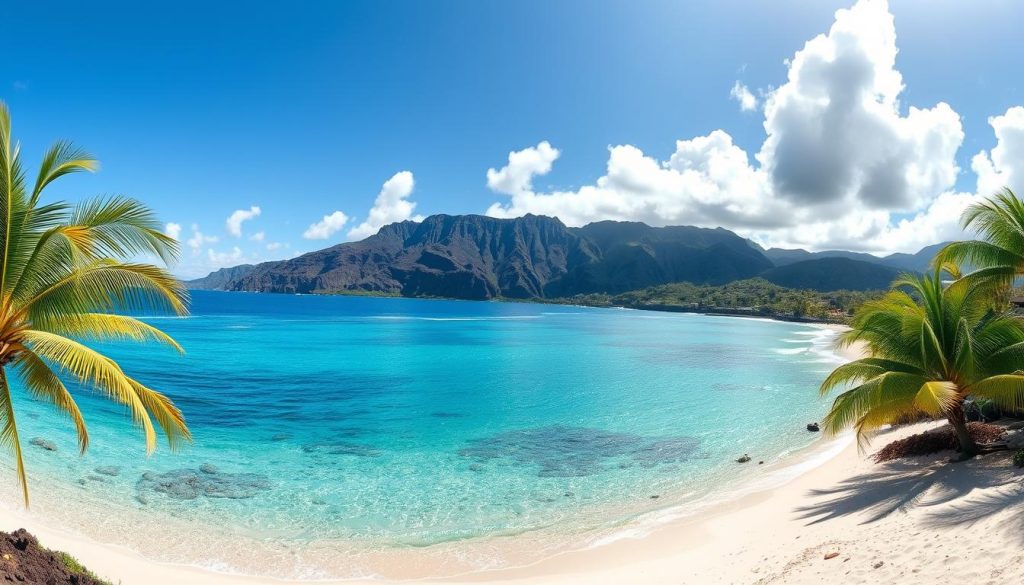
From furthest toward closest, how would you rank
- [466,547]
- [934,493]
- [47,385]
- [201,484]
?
1. [201,484]
2. [466,547]
3. [934,493]
4. [47,385]

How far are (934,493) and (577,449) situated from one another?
1393 cm

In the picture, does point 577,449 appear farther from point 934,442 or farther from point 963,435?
point 963,435

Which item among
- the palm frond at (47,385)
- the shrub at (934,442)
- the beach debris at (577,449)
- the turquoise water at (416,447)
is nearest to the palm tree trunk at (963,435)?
the shrub at (934,442)

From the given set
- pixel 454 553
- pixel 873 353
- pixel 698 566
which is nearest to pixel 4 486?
pixel 454 553

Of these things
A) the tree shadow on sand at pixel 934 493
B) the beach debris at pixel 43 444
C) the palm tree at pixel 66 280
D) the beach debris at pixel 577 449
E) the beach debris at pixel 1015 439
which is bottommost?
the beach debris at pixel 577 449

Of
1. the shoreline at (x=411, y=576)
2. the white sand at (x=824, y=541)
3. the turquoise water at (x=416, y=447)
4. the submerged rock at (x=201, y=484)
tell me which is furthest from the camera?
the submerged rock at (x=201, y=484)

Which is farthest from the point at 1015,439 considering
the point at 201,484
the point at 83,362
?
the point at 201,484

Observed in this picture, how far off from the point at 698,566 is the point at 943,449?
28.7ft

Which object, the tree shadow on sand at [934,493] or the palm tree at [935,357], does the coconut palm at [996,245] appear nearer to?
the palm tree at [935,357]

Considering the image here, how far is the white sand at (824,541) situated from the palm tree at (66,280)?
20.1ft

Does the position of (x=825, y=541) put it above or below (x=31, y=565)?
below

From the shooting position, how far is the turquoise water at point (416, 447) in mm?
15156

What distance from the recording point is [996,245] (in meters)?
12.7

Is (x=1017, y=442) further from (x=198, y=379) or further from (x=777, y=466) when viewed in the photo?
(x=198, y=379)
